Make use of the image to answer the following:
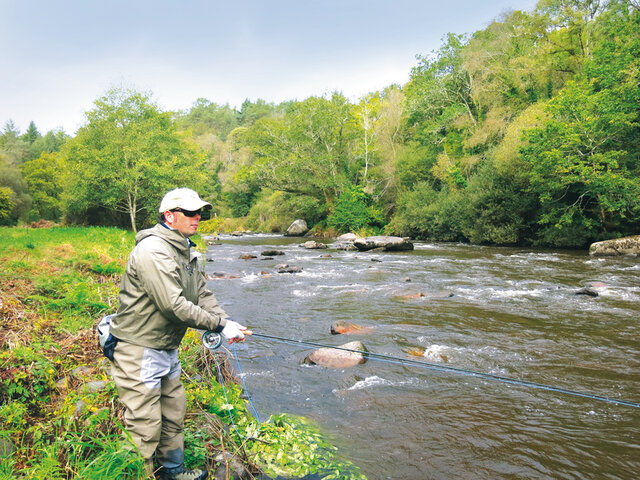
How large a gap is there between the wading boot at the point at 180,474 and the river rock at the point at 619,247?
65.4 ft

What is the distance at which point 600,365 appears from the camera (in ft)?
19.6

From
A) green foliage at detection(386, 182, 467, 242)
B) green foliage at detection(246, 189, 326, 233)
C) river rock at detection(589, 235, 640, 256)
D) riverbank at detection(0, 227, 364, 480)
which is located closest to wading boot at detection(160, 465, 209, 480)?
riverbank at detection(0, 227, 364, 480)

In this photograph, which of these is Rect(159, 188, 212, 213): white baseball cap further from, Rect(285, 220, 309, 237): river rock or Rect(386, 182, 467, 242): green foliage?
Rect(285, 220, 309, 237): river rock

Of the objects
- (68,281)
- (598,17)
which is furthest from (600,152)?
(68,281)

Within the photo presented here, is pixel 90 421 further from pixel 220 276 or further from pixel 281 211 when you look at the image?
pixel 281 211

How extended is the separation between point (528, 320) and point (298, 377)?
217 inches

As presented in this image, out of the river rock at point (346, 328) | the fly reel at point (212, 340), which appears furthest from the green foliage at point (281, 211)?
the fly reel at point (212, 340)

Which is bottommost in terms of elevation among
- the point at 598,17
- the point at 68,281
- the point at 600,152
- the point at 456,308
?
the point at 456,308

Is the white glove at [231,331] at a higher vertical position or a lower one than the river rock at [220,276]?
higher

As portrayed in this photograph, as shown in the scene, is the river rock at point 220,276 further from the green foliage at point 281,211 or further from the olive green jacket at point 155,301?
the green foliage at point 281,211

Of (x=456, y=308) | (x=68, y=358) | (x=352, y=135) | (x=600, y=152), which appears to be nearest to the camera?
(x=68, y=358)

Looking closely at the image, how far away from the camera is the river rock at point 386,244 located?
23969mm

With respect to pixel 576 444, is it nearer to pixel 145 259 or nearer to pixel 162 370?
pixel 162 370

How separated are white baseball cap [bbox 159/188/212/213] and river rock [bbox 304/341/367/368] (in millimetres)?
4065
